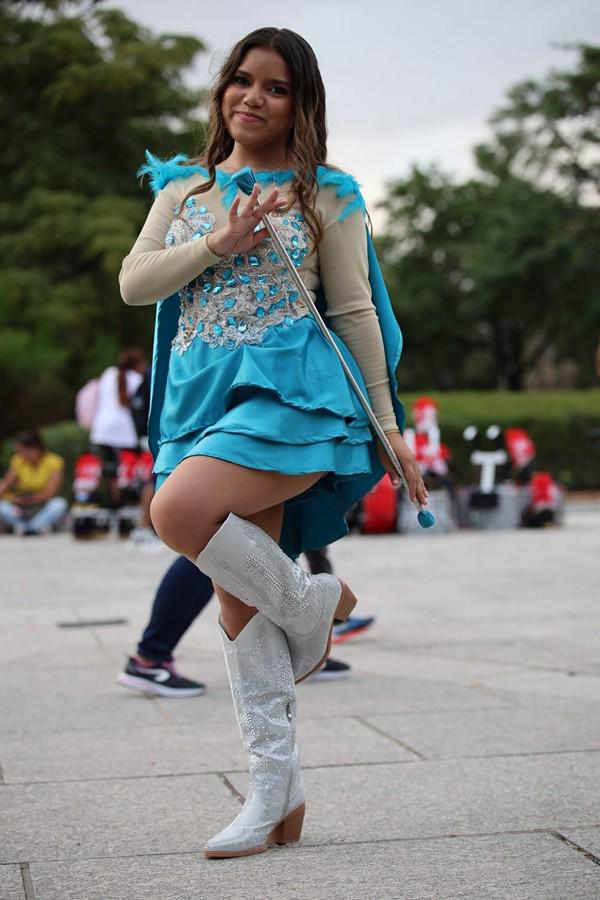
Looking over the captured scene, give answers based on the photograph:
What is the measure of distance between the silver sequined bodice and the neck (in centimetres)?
17

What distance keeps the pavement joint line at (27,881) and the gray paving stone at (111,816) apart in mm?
68

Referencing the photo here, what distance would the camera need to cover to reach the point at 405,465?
311cm

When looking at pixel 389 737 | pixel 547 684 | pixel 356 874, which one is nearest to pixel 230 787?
pixel 389 737

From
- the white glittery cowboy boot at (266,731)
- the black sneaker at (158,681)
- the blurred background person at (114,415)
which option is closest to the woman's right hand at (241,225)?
the white glittery cowboy boot at (266,731)

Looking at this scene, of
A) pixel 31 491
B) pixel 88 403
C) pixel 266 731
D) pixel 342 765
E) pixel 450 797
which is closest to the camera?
pixel 266 731

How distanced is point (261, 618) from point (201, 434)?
438 mm

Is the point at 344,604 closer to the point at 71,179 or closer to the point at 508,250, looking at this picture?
the point at 71,179

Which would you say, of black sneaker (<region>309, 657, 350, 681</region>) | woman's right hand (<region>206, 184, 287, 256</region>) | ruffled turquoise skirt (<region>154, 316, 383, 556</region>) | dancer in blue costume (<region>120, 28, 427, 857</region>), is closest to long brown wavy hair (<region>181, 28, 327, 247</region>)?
dancer in blue costume (<region>120, 28, 427, 857</region>)

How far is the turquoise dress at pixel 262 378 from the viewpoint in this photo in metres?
2.86

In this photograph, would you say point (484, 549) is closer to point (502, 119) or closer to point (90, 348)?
point (90, 348)

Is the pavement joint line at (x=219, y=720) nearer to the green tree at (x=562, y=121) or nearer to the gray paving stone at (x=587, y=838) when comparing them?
the gray paving stone at (x=587, y=838)

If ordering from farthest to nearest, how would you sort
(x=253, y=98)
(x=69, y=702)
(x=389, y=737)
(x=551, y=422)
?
1. (x=551, y=422)
2. (x=69, y=702)
3. (x=389, y=737)
4. (x=253, y=98)

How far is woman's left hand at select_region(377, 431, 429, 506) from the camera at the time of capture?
3104mm

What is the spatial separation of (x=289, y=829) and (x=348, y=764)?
2.79 ft
